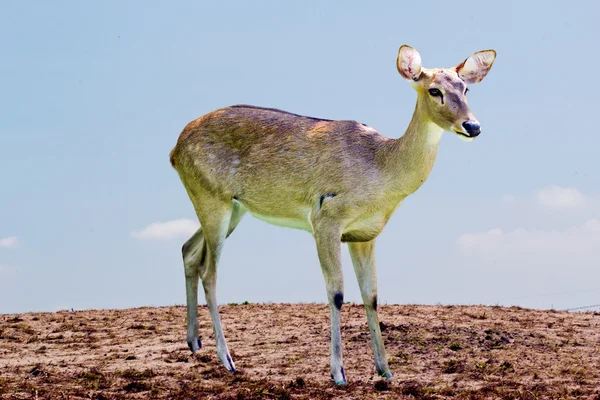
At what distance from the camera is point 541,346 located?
11906 millimetres

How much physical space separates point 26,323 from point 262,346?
16.9 feet

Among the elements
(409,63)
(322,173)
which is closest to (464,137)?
(409,63)

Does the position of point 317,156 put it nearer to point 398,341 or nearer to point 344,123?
point 344,123

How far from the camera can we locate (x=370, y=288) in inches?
384

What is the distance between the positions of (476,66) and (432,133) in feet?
2.98

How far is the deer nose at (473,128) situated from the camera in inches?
327

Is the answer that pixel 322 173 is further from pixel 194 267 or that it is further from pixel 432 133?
pixel 194 267

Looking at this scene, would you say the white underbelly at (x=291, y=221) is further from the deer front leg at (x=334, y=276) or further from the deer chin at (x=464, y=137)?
the deer chin at (x=464, y=137)

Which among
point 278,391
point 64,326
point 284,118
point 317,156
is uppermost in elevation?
point 284,118

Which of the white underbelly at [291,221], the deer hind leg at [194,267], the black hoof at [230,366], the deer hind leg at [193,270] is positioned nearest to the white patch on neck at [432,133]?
the white underbelly at [291,221]

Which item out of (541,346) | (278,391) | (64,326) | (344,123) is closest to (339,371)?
(278,391)

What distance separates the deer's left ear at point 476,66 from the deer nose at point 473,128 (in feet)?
3.38

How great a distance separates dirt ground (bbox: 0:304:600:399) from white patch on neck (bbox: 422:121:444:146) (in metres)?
2.66

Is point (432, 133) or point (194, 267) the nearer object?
point (432, 133)
